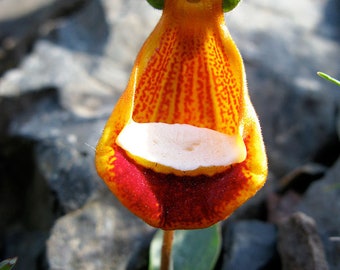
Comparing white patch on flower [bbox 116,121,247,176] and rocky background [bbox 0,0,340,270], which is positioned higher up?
white patch on flower [bbox 116,121,247,176]

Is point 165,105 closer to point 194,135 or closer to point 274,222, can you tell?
point 194,135

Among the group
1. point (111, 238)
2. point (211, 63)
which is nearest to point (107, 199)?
Answer: point (111, 238)

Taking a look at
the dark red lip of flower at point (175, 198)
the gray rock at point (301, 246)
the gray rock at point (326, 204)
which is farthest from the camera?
the gray rock at point (326, 204)

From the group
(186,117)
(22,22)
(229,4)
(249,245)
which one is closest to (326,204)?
(249,245)

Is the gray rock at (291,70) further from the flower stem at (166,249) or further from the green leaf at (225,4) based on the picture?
the green leaf at (225,4)

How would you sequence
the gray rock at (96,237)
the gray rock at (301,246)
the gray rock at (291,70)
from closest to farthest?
the gray rock at (301,246), the gray rock at (96,237), the gray rock at (291,70)

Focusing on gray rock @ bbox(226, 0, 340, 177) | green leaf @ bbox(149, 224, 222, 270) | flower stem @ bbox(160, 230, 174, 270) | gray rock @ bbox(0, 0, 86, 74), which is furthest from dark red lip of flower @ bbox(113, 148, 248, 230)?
gray rock @ bbox(0, 0, 86, 74)

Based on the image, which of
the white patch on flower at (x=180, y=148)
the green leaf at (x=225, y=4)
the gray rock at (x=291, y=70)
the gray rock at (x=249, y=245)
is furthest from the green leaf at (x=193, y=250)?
the gray rock at (x=291, y=70)

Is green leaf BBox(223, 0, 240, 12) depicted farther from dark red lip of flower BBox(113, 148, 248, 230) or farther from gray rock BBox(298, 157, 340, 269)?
gray rock BBox(298, 157, 340, 269)
